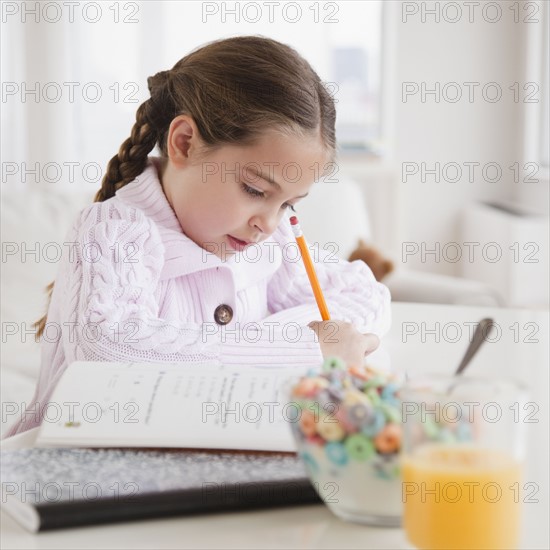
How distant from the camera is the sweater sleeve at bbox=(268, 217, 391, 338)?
1.23 meters

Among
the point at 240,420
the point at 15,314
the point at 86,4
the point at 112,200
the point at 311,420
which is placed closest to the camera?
the point at 311,420

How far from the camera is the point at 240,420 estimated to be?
26.5 inches

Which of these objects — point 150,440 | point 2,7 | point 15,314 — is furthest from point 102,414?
point 2,7

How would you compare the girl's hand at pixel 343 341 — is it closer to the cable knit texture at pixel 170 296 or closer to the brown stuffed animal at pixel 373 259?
the cable knit texture at pixel 170 296

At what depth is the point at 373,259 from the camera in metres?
2.20

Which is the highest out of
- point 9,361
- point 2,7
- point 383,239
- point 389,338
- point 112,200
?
point 2,7

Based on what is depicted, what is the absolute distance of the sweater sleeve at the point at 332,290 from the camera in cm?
123

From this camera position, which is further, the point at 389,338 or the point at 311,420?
the point at 389,338

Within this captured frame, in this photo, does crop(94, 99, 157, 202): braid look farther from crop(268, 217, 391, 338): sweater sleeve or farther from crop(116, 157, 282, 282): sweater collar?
crop(268, 217, 391, 338): sweater sleeve

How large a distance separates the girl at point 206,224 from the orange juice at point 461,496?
0.46m

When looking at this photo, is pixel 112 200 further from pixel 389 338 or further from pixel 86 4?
pixel 86 4

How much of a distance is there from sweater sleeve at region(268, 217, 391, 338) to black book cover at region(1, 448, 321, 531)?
57cm

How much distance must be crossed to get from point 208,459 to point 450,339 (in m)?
0.67

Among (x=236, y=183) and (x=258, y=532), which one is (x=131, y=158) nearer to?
(x=236, y=183)
